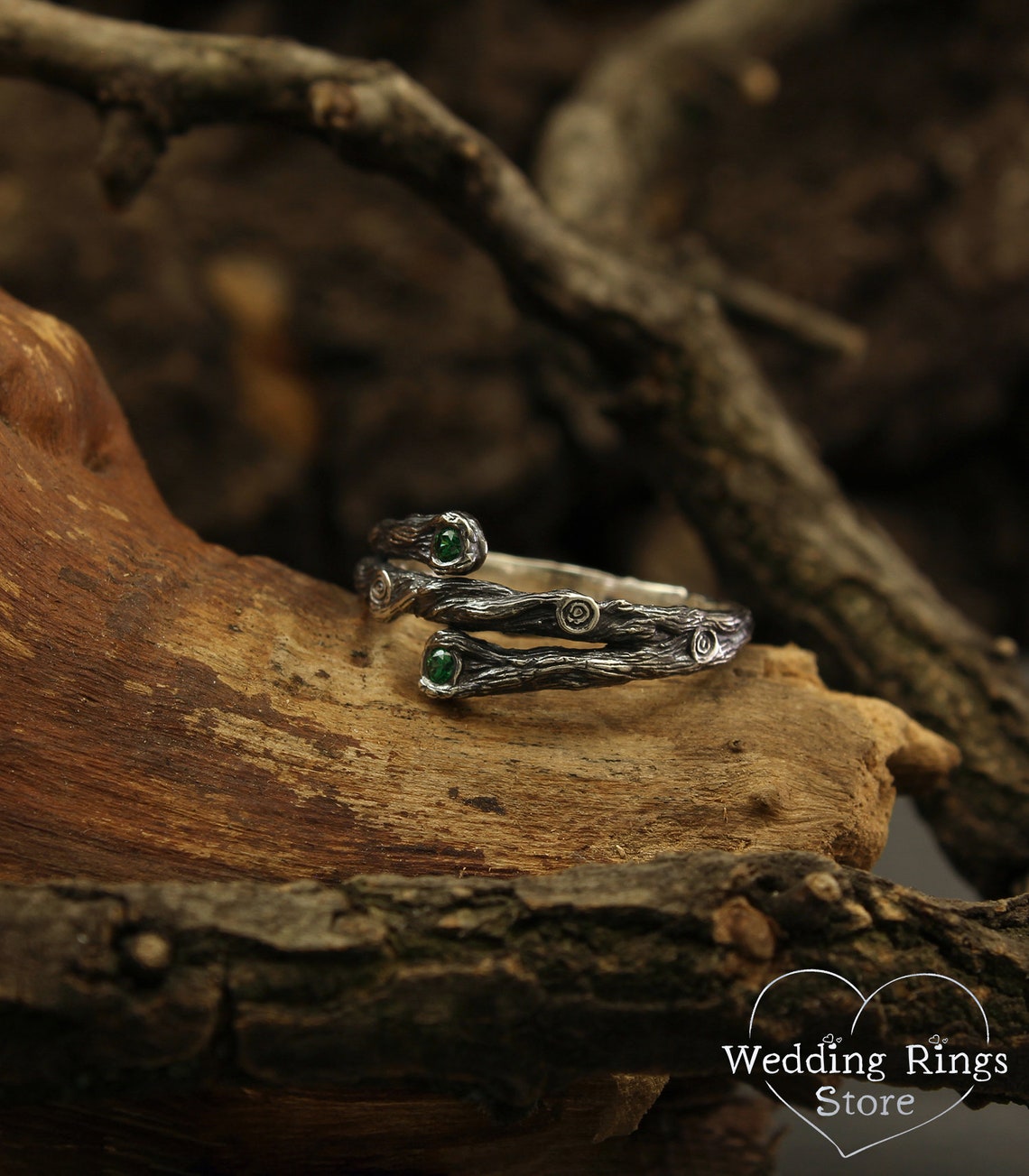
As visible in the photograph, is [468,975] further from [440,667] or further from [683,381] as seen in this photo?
[683,381]

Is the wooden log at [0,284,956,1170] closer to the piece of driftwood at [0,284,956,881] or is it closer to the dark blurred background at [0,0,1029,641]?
the piece of driftwood at [0,284,956,881]

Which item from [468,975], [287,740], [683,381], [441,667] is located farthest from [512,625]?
[683,381]

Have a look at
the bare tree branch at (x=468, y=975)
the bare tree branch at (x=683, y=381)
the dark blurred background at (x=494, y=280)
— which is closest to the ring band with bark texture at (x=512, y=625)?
the bare tree branch at (x=468, y=975)

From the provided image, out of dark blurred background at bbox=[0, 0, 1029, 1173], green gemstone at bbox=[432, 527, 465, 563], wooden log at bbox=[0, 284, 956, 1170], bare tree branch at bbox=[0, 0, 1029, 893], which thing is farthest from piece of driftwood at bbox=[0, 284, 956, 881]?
dark blurred background at bbox=[0, 0, 1029, 1173]

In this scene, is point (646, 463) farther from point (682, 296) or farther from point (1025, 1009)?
point (1025, 1009)

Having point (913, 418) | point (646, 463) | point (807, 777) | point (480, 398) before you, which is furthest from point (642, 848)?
point (913, 418)

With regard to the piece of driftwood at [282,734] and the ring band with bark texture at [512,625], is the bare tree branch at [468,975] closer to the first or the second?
the piece of driftwood at [282,734]
